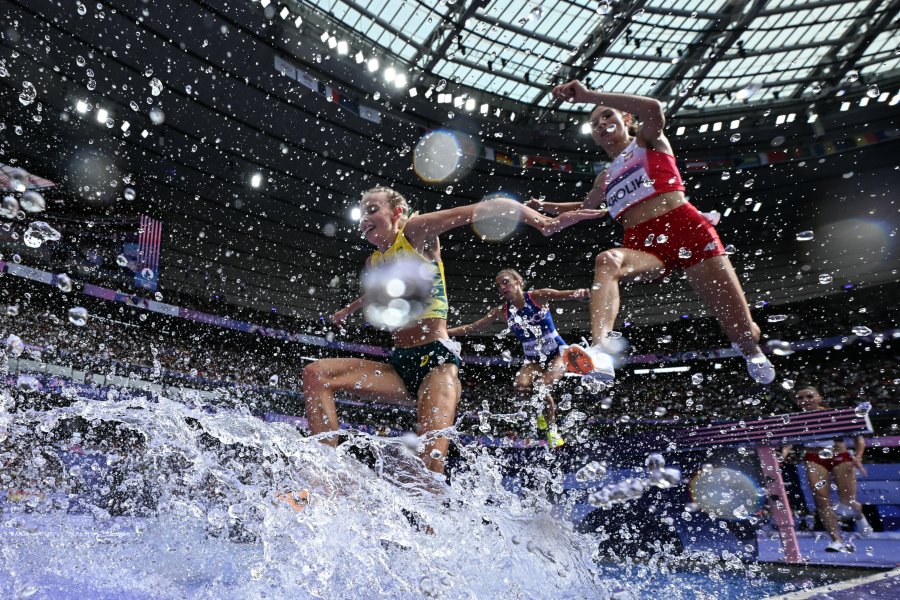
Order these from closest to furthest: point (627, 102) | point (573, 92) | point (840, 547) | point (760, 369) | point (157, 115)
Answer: point (573, 92) → point (627, 102) → point (760, 369) → point (840, 547) → point (157, 115)

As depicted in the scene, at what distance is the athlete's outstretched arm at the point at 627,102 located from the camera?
2898mm

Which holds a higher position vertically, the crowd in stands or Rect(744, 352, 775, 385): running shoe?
the crowd in stands

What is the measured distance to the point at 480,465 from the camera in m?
3.27

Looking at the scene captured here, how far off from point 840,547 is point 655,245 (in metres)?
4.81

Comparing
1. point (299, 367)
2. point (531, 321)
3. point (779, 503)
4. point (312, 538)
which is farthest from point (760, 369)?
point (299, 367)

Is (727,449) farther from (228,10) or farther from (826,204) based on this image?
(826,204)

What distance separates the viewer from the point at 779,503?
5.93 meters

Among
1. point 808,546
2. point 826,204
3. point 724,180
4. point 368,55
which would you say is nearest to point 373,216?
point 808,546

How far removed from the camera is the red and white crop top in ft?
11.2

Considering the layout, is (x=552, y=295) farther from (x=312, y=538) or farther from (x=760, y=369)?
(x=312, y=538)

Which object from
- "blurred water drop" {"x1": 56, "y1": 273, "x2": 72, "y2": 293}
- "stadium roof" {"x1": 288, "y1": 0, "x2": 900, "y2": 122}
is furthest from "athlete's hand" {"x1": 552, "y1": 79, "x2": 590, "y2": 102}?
"stadium roof" {"x1": 288, "y1": 0, "x2": 900, "y2": 122}

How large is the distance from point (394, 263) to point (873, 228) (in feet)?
82.9

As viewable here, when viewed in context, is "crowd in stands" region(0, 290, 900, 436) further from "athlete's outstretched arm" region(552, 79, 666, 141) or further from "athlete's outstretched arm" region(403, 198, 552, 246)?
"athlete's outstretched arm" region(403, 198, 552, 246)

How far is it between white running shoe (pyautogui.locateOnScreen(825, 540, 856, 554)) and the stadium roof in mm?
17390
